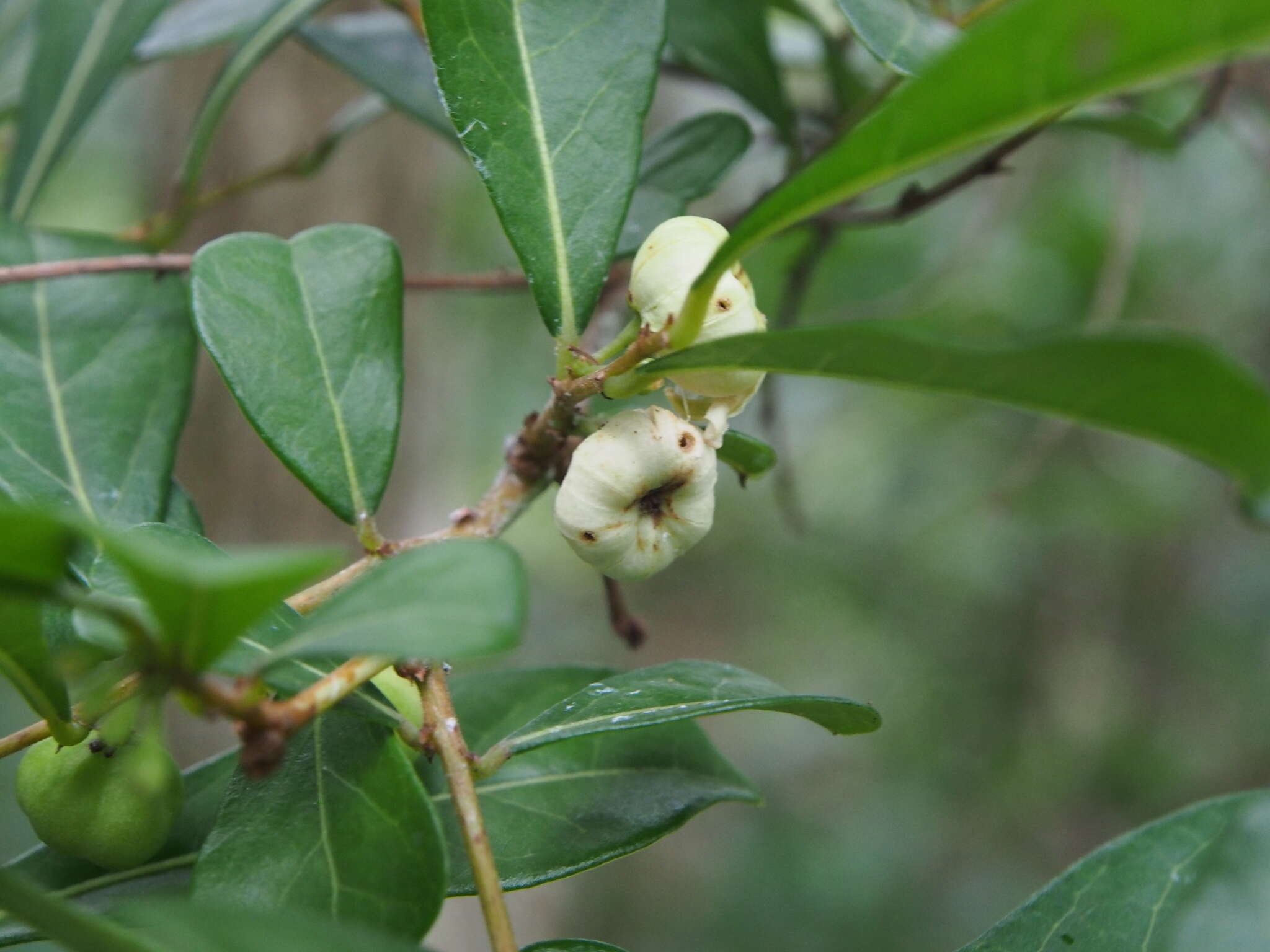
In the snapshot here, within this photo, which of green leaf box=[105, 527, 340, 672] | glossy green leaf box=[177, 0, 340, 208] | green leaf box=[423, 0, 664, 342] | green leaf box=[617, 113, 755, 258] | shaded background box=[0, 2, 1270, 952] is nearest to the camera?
green leaf box=[105, 527, 340, 672]

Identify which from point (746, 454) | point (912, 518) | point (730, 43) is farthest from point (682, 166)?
point (912, 518)

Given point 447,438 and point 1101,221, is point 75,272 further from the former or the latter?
point 447,438

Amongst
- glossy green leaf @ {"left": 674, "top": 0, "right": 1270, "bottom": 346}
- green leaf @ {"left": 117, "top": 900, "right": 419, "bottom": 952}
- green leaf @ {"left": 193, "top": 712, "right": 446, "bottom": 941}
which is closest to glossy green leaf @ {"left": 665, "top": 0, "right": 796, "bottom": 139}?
glossy green leaf @ {"left": 674, "top": 0, "right": 1270, "bottom": 346}

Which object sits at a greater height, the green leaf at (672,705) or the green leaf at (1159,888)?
the green leaf at (672,705)

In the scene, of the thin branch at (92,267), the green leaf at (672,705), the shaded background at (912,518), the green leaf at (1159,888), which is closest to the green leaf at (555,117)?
the green leaf at (672,705)

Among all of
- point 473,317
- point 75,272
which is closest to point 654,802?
point 75,272

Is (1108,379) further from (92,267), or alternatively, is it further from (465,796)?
(92,267)

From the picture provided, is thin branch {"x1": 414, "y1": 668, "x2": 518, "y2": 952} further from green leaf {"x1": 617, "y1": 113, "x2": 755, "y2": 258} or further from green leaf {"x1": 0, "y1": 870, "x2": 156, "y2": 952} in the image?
green leaf {"x1": 617, "y1": 113, "x2": 755, "y2": 258}

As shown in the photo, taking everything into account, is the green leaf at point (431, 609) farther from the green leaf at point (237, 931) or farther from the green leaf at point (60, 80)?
the green leaf at point (60, 80)
